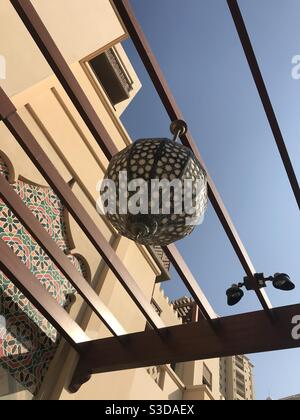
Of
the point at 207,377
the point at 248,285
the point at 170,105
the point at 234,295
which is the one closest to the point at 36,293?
the point at 234,295

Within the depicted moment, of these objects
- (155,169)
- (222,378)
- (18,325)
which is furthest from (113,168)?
(222,378)

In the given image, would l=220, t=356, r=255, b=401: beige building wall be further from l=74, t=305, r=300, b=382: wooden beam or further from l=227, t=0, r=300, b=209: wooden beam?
l=227, t=0, r=300, b=209: wooden beam

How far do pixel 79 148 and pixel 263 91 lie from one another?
9.06 ft

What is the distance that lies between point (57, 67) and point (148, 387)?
13.1 feet

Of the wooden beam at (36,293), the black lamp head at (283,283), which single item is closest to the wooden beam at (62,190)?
the wooden beam at (36,293)

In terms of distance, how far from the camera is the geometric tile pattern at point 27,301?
3.04 m

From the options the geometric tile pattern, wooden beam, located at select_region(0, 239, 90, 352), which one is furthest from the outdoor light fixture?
the geometric tile pattern

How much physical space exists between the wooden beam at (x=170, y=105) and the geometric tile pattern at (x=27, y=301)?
182cm

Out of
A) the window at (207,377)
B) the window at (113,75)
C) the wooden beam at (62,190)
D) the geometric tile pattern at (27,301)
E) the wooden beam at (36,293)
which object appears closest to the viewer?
the wooden beam at (62,190)

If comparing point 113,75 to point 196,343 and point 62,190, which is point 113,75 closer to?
point 62,190

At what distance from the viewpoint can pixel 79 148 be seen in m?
4.58

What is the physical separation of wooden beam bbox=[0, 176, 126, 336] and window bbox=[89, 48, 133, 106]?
5.18 meters

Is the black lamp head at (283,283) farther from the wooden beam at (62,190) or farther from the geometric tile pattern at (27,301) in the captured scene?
the geometric tile pattern at (27,301)
